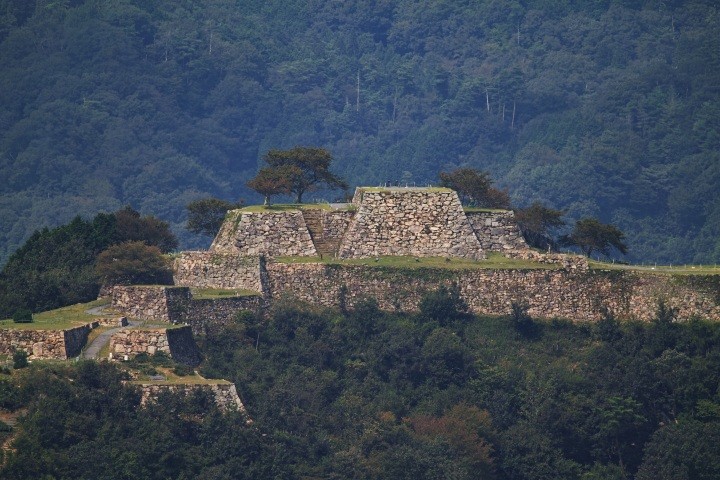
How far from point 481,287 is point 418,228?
163 inches

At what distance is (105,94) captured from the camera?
190250 millimetres

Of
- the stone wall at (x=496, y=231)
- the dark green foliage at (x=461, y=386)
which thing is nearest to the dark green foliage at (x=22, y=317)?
the dark green foliage at (x=461, y=386)

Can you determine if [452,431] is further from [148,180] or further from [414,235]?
[148,180]

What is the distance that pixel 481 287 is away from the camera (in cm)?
10925

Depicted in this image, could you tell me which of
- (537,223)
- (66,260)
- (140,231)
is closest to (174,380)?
(66,260)

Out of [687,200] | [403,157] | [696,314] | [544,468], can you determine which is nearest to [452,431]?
[544,468]

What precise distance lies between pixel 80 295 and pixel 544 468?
20124mm

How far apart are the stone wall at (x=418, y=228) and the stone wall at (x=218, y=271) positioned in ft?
15.2

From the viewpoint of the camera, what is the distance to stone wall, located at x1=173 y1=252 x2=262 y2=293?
357 feet

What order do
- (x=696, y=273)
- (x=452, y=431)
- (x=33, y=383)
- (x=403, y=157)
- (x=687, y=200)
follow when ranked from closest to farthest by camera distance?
(x=33, y=383) < (x=452, y=431) < (x=696, y=273) < (x=687, y=200) < (x=403, y=157)

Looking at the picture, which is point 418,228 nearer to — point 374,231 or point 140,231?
point 374,231

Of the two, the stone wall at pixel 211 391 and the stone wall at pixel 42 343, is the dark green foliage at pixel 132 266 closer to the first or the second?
the stone wall at pixel 42 343

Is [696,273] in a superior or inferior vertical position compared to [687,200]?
superior

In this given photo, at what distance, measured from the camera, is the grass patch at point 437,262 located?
109625 mm
